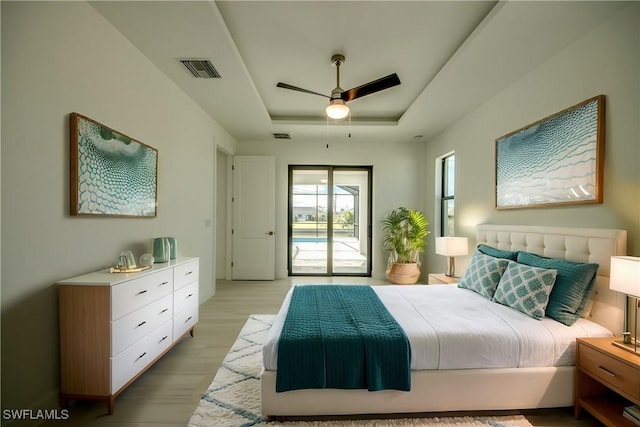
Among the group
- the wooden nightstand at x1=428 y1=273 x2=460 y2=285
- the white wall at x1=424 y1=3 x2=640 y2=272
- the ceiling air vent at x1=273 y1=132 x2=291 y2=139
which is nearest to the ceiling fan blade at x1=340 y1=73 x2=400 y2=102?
the white wall at x1=424 y1=3 x2=640 y2=272

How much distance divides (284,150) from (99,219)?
3.51m

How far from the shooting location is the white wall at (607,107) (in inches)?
68.0

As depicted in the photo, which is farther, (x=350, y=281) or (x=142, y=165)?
(x=350, y=281)

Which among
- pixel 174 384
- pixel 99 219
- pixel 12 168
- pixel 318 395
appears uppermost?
pixel 12 168

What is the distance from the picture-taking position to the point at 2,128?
4.43 feet

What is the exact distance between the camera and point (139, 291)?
1869 mm

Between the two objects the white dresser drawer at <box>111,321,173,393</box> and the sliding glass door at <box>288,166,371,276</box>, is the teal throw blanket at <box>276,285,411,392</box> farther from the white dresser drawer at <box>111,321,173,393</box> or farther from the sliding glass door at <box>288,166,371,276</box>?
the sliding glass door at <box>288,166,371,276</box>

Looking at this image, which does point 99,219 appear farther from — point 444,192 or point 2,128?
point 444,192

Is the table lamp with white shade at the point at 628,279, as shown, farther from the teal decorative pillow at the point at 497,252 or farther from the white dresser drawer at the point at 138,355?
the white dresser drawer at the point at 138,355

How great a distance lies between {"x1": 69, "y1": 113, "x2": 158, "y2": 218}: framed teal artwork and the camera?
1.73 metres

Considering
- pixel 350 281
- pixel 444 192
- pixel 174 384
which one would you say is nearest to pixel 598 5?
pixel 444 192

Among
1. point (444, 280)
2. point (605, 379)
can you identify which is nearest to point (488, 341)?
point (605, 379)

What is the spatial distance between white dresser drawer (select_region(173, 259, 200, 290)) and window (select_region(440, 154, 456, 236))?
369 cm

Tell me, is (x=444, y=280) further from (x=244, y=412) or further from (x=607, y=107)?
(x=244, y=412)
